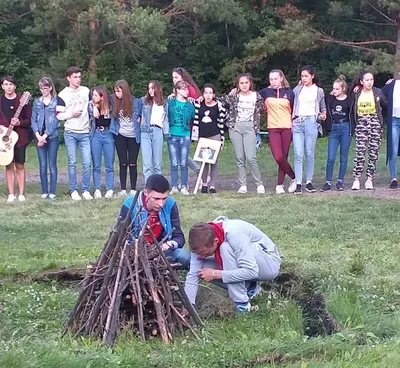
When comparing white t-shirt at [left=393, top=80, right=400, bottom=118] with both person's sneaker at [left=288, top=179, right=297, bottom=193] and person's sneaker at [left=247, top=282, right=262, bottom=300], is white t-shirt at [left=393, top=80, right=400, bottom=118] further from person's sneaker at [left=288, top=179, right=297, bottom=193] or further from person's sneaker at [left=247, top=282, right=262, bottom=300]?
person's sneaker at [left=247, top=282, right=262, bottom=300]

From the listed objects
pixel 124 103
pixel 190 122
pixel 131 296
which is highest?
pixel 124 103

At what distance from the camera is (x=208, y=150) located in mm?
12656

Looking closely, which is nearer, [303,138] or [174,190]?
[303,138]

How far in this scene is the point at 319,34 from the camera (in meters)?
26.8

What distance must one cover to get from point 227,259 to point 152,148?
6615 millimetres

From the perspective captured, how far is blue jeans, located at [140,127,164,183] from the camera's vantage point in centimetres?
1248

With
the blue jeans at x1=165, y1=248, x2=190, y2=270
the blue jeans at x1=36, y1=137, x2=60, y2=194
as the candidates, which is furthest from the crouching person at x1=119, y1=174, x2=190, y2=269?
the blue jeans at x1=36, y1=137, x2=60, y2=194

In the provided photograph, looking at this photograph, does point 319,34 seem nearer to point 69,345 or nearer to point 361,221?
point 361,221

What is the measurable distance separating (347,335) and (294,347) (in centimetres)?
46

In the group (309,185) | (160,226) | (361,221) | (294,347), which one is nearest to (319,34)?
(309,185)

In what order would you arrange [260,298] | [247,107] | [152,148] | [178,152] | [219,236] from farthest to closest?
[178,152] < [152,148] < [247,107] < [260,298] < [219,236]

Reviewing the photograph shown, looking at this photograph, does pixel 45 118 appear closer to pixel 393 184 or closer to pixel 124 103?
pixel 124 103

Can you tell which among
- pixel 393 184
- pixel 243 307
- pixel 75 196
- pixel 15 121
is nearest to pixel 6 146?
pixel 15 121

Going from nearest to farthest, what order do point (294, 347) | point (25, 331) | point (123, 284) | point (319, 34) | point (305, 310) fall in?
point (294, 347)
point (123, 284)
point (25, 331)
point (305, 310)
point (319, 34)
